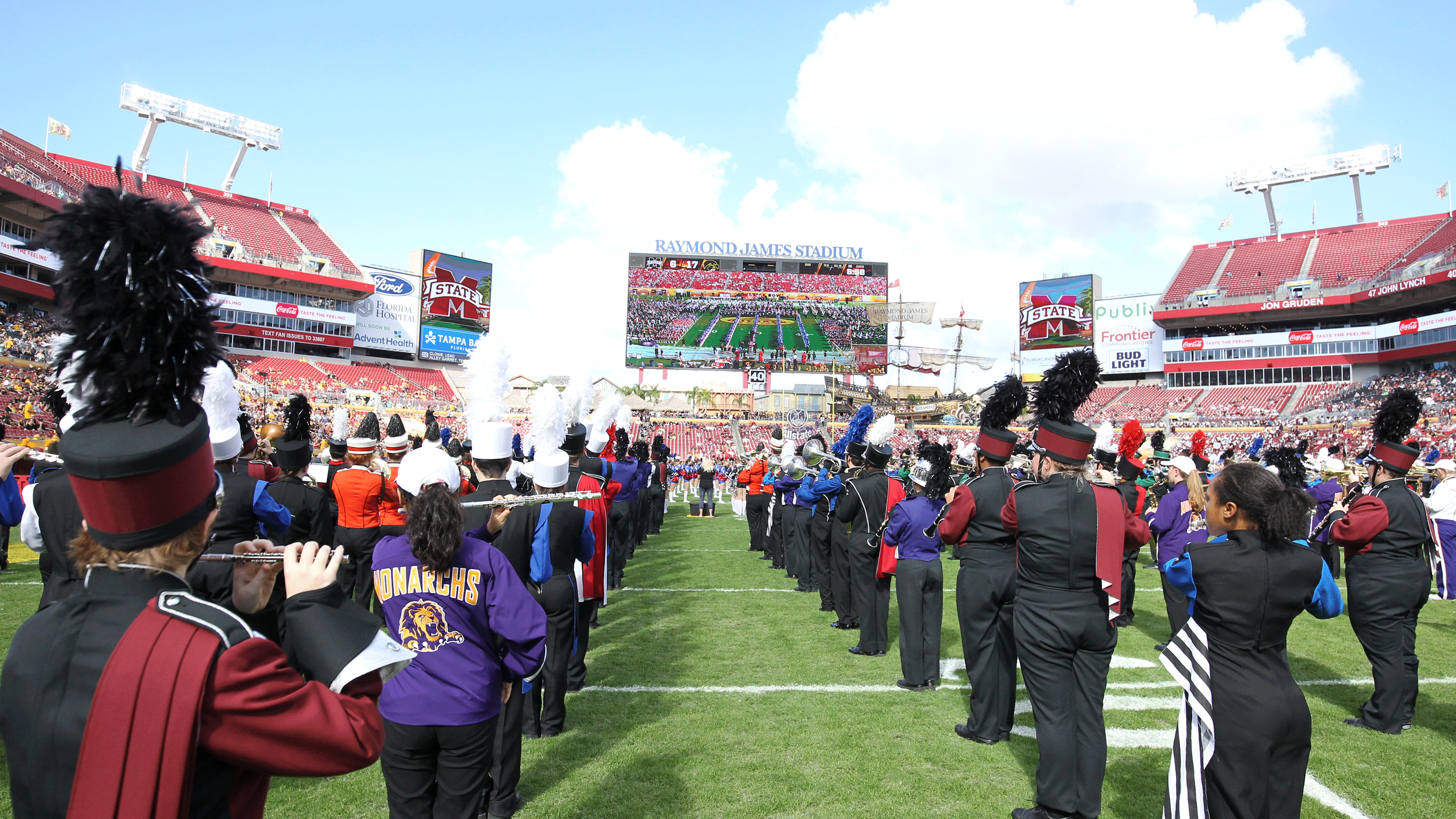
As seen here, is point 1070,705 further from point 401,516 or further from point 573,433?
point 401,516

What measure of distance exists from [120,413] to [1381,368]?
60962mm

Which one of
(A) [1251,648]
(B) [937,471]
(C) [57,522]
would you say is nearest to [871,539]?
(B) [937,471]

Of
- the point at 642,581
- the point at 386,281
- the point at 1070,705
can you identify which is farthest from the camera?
the point at 386,281

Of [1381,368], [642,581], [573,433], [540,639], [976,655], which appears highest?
[1381,368]

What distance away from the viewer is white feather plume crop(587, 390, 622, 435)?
362 inches

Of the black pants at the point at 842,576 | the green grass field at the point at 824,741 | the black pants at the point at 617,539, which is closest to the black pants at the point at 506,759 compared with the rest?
the green grass field at the point at 824,741

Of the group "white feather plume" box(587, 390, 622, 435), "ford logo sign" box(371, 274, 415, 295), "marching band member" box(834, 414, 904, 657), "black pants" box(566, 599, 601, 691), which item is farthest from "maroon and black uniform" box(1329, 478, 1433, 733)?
"ford logo sign" box(371, 274, 415, 295)

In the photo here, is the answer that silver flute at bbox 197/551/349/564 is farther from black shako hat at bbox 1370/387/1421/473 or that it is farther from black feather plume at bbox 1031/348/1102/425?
black shako hat at bbox 1370/387/1421/473

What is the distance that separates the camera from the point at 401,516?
22.4 ft

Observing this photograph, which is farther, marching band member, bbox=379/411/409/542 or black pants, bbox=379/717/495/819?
marching band member, bbox=379/411/409/542

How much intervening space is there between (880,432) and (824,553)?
7.01ft

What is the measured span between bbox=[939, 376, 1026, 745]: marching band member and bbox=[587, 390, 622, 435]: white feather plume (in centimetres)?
484

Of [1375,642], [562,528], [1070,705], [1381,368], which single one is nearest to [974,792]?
[1070,705]

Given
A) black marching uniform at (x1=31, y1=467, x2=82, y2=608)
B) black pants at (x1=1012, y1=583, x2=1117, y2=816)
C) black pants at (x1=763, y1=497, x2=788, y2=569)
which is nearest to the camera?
black marching uniform at (x1=31, y1=467, x2=82, y2=608)
